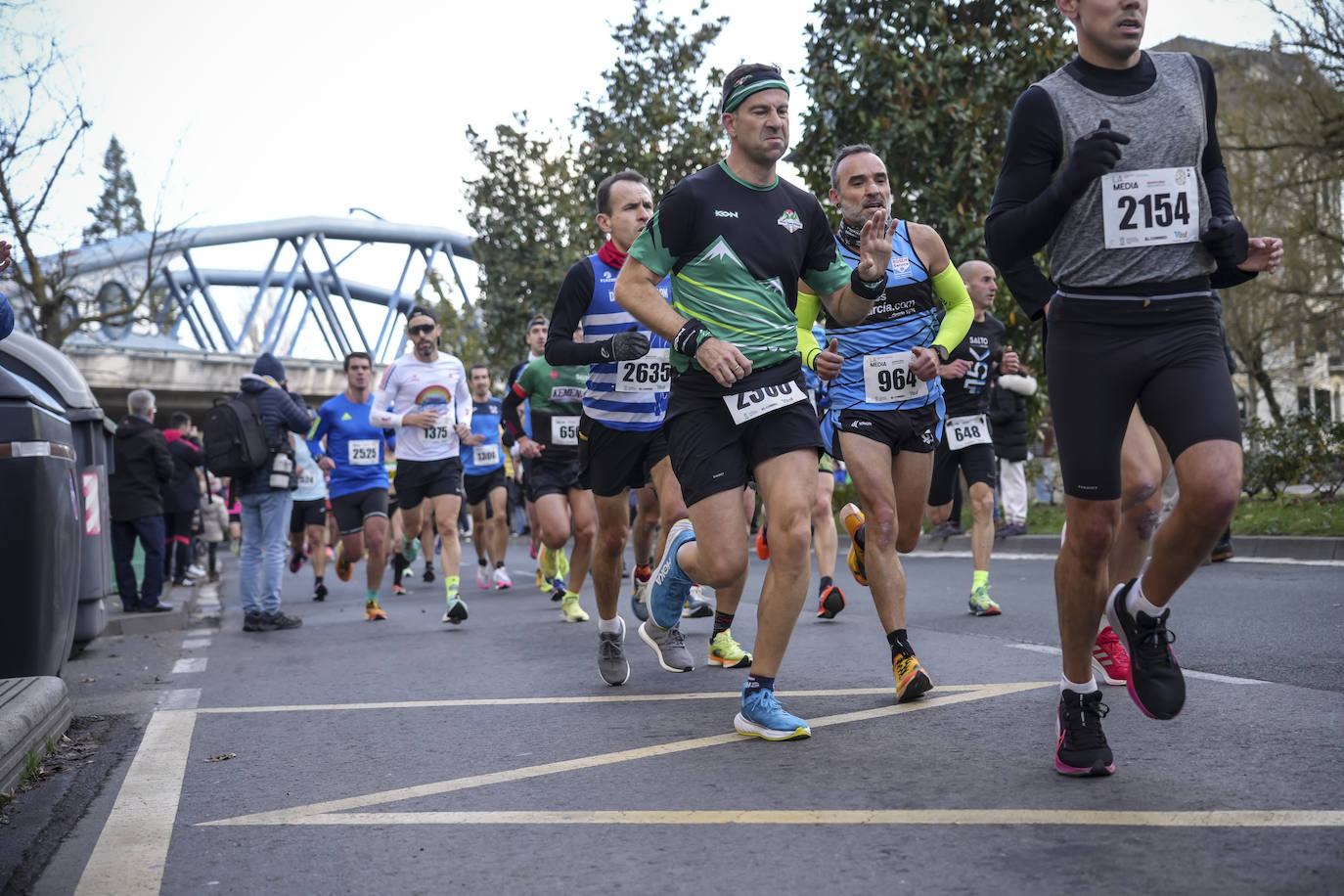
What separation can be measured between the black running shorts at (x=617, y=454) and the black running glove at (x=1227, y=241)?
3340 mm

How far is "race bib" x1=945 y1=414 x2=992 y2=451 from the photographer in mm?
8570

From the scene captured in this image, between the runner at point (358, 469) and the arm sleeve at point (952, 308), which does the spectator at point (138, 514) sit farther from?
the arm sleeve at point (952, 308)

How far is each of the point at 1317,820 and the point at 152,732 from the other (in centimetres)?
415

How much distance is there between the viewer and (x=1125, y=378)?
383 centimetres

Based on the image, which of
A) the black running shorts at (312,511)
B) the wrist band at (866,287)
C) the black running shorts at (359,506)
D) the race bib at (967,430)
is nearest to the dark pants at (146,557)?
the black running shorts at (359,506)

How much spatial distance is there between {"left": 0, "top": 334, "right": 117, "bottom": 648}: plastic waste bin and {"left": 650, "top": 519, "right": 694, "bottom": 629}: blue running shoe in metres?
3.90

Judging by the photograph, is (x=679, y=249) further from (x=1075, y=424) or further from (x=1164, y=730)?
(x=1164, y=730)

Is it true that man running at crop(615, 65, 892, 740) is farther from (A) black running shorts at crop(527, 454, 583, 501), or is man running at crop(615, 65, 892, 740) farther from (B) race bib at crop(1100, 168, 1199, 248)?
(A) black running shorts at crop(527, 454, 583, 501)

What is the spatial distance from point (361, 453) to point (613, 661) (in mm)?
6345

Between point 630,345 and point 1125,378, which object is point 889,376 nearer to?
point 630,345

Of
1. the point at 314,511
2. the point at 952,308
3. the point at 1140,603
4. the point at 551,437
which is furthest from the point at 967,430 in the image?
the point at 314,511

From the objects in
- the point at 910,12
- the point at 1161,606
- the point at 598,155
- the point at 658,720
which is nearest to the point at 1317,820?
the point at 1161,606

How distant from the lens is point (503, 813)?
12.5 feet

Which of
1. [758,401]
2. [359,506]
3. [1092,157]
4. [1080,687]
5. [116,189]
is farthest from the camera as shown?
[116,189]
